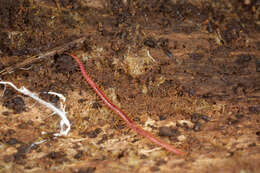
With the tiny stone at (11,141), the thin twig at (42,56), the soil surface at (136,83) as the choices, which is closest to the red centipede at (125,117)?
the soil surface at (136,83)

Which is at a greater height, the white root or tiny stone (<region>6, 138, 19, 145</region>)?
the white root

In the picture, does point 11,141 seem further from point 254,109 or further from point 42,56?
point 254,109

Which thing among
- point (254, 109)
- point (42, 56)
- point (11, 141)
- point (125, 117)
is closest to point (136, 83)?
point (125, 117)

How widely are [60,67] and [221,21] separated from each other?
198cm

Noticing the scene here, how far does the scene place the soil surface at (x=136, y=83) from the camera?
10.8ft

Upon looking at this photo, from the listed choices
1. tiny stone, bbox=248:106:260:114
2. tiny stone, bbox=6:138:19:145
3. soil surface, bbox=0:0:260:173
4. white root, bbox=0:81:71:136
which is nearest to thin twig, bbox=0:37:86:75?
soil surface, bbox=0:0:260:173

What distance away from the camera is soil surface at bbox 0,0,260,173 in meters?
3.29

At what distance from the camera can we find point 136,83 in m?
3.39

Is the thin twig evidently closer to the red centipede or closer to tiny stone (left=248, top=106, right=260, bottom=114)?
the red centipede

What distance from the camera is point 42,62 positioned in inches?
130

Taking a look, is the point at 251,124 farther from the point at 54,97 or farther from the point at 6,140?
the point at 6,140

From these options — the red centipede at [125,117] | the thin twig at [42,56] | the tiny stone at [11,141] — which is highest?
the thin twig at [42,56]

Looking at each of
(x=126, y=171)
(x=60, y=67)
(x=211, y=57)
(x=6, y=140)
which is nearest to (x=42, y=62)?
(x=60, y=67)

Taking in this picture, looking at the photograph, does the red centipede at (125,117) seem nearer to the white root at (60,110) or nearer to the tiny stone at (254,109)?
the white root at (60,110)
